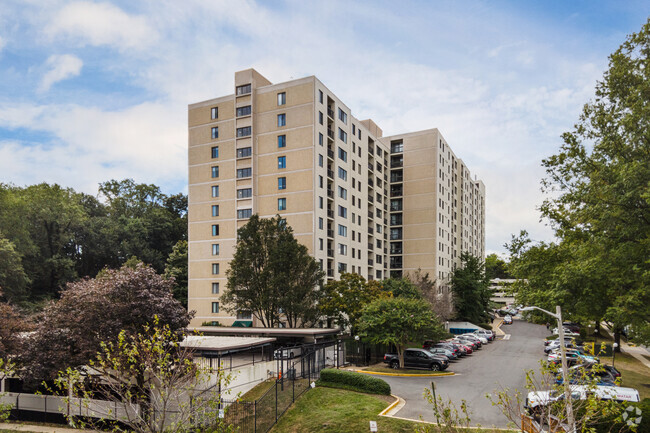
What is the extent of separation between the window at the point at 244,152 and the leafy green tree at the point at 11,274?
3063 centimetres

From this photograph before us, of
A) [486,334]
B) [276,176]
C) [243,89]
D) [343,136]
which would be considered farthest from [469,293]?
[243,89]

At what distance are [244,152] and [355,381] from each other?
33.3 m

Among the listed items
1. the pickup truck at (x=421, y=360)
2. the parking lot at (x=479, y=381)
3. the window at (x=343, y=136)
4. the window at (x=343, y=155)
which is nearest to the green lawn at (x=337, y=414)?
the parking lot at (x=479, y=381)

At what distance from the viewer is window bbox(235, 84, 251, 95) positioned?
5450 cm

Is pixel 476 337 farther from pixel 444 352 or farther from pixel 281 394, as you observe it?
pixel 281 394

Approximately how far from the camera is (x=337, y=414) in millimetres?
23688

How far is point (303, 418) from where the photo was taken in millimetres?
24078

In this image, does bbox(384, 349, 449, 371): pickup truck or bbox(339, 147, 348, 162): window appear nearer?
bbox(384, 349, 449, 371): pickup truck

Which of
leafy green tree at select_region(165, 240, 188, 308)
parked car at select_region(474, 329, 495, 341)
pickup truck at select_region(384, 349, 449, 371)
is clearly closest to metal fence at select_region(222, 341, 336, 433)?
pickup truck at select_region(384, 349, 449, 371)

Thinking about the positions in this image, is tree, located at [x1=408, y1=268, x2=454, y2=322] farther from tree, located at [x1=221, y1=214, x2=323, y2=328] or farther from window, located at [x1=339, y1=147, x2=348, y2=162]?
tree, located at [x1=221, y1=214, x2=323, y2=328]

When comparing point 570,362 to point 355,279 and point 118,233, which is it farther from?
point 118,233

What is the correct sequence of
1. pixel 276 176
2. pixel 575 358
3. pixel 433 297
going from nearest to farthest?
pixel 575 358, pixel 276 176, pixel 433 297

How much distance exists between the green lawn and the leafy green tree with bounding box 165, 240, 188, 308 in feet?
144

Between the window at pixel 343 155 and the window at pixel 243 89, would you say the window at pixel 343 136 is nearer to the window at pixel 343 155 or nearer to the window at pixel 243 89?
the window at pixel 343 155
